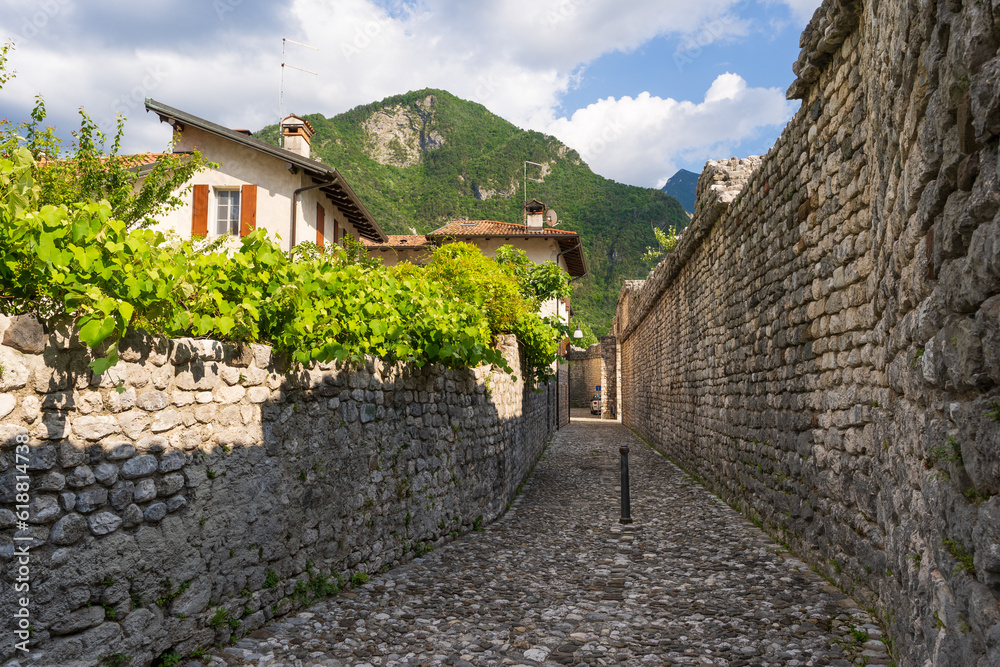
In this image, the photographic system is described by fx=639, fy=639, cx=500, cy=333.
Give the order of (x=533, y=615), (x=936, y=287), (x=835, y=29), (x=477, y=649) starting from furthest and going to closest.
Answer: (x=835, y=29)
(x=533, y=615)
(x=477, y=649)
(x=936, y=287)

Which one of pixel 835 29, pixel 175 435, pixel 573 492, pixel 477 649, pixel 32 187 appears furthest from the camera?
pixel 573 492

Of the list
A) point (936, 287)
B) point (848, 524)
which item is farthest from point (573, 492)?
point (936, 287)

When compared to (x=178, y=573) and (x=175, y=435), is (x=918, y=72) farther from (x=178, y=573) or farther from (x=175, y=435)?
(x=178, y=573)

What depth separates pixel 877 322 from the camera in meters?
3.72

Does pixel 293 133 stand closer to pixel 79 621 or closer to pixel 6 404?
pixel 6 404

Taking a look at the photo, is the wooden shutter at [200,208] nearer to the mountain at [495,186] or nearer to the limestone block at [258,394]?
the limestone block at [258,394]

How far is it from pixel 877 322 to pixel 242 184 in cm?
1528

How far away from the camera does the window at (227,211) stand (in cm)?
1589

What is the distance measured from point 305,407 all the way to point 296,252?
3.85 ft

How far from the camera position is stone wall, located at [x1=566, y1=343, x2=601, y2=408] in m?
36.3

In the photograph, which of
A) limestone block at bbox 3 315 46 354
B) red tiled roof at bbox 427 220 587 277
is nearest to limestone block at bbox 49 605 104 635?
limestone block at bbox 3 315 46 354

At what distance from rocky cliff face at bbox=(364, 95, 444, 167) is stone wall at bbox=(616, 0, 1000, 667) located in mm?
49909

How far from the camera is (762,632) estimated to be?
3.70 metres

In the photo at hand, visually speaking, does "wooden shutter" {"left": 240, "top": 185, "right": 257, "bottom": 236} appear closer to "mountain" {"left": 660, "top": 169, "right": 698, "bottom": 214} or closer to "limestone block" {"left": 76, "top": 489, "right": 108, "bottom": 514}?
"limestone block" {"left": 76, "top": 489, "right": 108, "bottom": 514}
